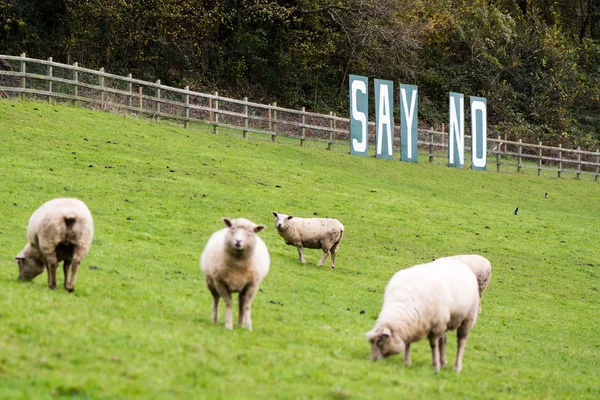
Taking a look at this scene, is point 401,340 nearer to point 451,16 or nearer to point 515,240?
point 515,240

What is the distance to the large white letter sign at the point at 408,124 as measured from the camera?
36.7 meters

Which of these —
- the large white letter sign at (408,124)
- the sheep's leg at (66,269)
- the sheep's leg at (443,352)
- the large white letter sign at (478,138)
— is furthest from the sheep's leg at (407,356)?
the large white letter sign at (478,138)

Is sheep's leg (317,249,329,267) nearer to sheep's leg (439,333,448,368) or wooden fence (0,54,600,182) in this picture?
sheep's leg (439,333,448,368)

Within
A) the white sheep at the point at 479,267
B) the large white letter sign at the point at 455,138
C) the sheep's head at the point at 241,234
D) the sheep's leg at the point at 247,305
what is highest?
the large white letter sign at the point at 455,138

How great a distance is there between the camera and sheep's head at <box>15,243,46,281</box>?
36.0ft

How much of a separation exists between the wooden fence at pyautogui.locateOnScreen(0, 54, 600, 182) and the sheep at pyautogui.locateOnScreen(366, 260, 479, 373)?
2140 centimetres

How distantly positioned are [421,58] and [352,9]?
27.8 feet

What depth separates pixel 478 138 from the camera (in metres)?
39.8

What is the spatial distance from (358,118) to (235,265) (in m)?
26.4

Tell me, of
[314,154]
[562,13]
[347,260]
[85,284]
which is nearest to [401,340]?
[85,284]

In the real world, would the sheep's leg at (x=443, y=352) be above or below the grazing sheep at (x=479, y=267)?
below

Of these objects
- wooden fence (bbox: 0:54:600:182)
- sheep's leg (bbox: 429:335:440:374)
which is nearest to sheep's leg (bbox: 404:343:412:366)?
sheep's leg (bbox: 429:335:440:374)

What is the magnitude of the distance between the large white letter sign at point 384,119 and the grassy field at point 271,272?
0.93 m

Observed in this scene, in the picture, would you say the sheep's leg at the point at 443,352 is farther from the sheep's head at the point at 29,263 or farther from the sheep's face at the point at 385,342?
the sheep's head at the point at 29,263
